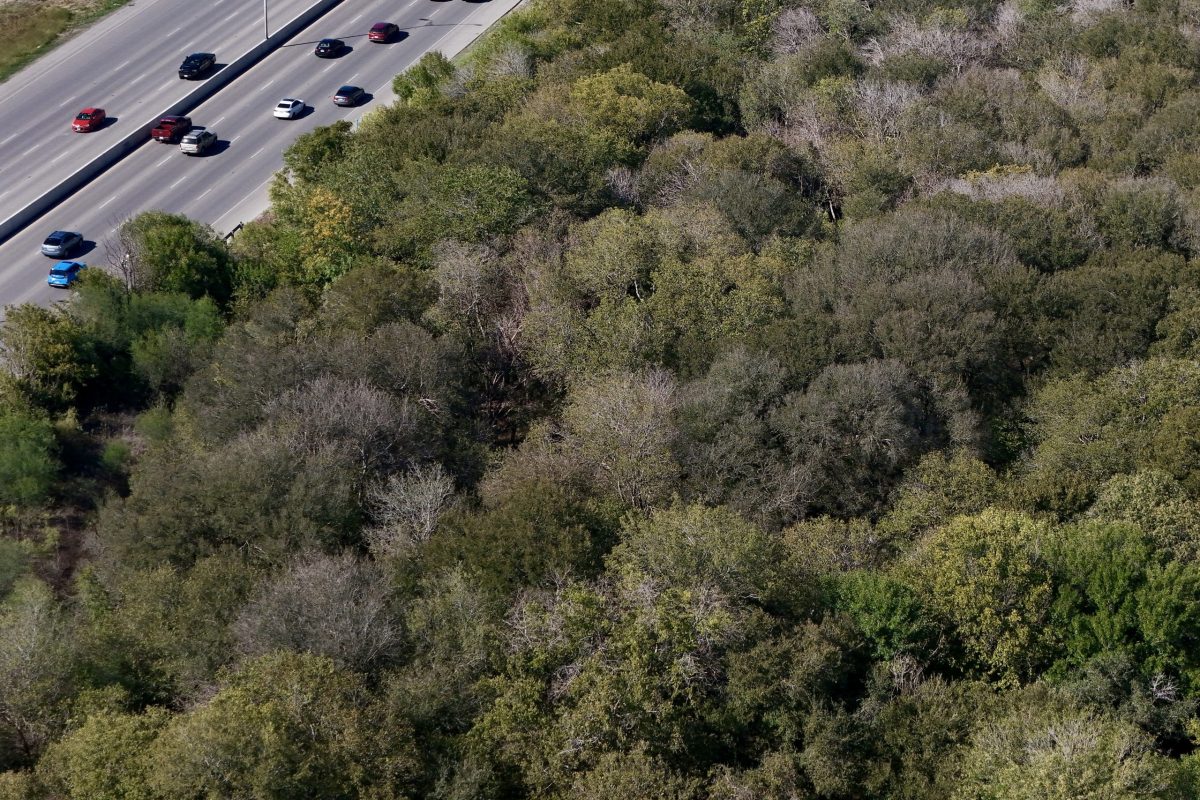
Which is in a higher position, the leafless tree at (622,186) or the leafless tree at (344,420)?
the leafless tree at (344,420)

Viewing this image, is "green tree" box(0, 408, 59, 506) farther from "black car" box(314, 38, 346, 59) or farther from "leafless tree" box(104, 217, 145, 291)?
"black car" box(314, 38, 346, 59)

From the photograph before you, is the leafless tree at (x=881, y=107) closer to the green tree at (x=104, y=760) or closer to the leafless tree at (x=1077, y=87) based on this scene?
the leafless tree at (x=1077, y=87)

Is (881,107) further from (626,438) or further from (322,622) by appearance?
(322,622)

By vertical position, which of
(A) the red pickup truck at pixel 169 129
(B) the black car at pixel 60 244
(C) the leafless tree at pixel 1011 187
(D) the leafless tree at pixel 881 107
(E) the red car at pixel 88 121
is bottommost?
(C) the leafless tree at pixel 1011 187

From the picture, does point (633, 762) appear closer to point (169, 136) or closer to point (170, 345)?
point (170, 345)

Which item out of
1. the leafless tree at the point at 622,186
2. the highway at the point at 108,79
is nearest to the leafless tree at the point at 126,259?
the highway at the point at 108,79

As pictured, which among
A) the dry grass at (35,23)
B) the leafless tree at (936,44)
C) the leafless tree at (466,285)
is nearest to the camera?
the leafless tree at (466,285)
